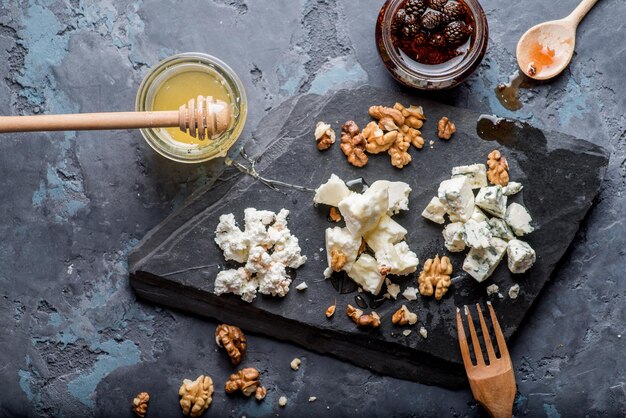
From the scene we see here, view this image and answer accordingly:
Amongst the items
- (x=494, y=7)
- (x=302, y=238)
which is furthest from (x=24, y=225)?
(x=494, y=7)

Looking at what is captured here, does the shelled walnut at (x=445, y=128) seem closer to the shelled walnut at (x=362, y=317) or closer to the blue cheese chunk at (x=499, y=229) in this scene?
the blue cheese chunk at (x=499, y=229)

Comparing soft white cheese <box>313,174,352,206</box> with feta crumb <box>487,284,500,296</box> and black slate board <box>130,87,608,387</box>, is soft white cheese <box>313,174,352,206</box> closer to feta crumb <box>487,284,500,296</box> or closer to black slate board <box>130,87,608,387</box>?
black slate board <box>130,87,608,387</box>

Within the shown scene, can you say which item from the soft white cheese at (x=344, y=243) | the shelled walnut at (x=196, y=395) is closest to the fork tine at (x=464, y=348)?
the soft white cheese at (x=344, y=243)

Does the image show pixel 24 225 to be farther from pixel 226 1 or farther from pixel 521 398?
A: pixel 521 398

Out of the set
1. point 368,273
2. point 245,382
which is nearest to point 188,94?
point 368,273

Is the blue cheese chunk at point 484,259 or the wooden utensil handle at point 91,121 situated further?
the blue cheese chunk at point 484,259
